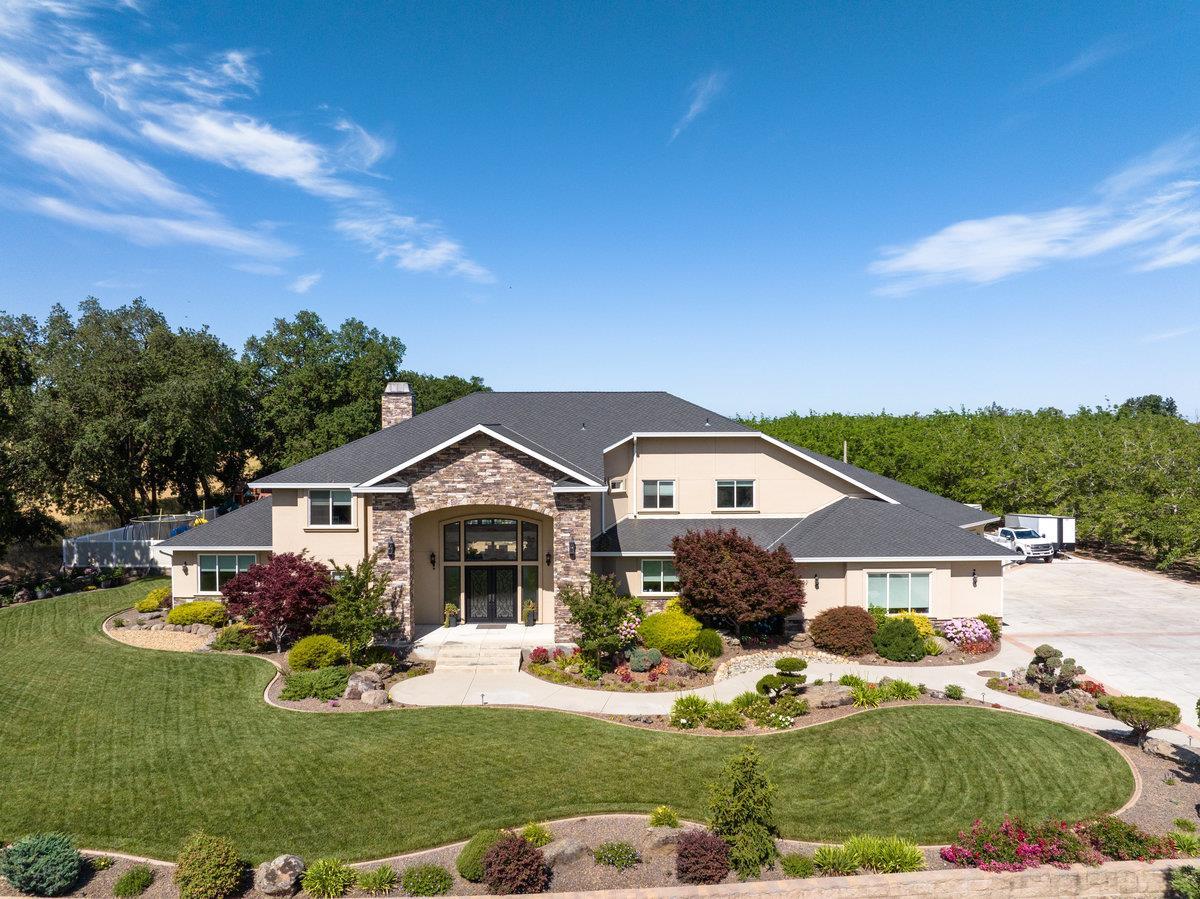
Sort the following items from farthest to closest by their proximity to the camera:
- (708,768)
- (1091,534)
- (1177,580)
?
(1091,534) < (1177,580) < (708,768)

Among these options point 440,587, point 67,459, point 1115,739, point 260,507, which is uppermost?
point 67,459

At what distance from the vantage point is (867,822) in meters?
12.5

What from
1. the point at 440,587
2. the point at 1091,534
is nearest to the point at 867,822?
the point at 440,587

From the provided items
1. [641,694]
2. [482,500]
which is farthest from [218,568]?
[641,694]

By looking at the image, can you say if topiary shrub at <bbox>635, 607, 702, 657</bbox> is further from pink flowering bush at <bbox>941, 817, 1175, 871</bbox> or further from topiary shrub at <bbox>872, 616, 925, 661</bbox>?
pink flowering bush at <bbox>941, 817, 1175, 871</bbox>

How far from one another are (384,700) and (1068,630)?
2369 cm

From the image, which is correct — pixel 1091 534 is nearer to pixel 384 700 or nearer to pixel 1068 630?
pixel 1068 630

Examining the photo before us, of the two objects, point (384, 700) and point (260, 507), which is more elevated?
point (260, 507)

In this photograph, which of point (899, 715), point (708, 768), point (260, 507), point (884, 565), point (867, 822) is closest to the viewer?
point (867, 822)

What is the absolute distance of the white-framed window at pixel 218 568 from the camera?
27250 millimetres

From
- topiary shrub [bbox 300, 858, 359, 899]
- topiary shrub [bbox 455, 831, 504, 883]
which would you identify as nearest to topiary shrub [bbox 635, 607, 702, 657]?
topiary shrub [bbox 455, 831, 504, 883]

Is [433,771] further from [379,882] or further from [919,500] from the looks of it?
[919,500]

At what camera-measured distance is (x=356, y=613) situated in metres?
20.9

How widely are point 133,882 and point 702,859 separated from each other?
8.40 meters
